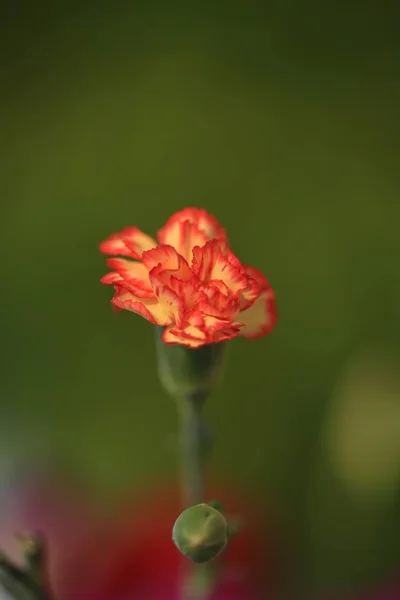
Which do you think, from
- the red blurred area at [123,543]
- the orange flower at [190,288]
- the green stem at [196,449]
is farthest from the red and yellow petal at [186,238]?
the red blurred area at [123,543]

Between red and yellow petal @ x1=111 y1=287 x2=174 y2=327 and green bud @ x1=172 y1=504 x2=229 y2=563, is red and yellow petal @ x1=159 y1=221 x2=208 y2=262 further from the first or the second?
green bud @ x1=172 y1=504 x2=229 y2=563

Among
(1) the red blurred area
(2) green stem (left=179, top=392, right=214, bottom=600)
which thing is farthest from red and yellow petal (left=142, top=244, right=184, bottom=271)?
(1) the red blurred area

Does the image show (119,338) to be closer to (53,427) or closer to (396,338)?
(53,427)

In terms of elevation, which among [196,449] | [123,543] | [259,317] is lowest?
[123,543]

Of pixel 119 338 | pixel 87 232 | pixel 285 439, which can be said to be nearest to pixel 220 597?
pixel 285 439

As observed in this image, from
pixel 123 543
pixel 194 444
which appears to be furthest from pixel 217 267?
pixel 123 543

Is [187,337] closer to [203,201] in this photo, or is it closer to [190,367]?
[190,367]

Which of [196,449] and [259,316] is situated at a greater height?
[259,316]
